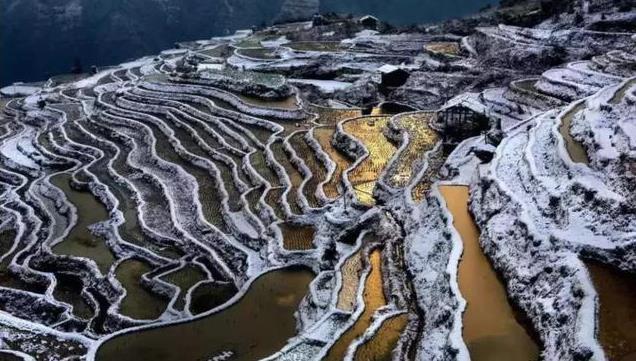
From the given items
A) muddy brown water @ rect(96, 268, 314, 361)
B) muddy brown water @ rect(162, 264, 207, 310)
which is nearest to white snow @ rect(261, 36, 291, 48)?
muddy brown water @ rect(162, 264, 207, 310)

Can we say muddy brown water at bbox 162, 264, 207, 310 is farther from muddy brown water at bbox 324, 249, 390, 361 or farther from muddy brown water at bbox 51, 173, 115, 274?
muddy brown water at bbox 324, 249, 390, 361

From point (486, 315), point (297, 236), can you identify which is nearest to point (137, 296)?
point (297, 236)

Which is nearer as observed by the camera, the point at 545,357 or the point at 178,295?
the point at 545,357

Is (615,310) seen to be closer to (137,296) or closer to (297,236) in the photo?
(297,236)

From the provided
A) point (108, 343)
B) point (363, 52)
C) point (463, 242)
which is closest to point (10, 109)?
point (363, 52)

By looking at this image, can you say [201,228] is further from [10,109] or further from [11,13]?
[11,13]

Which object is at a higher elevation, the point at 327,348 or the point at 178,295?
the point at 327,348

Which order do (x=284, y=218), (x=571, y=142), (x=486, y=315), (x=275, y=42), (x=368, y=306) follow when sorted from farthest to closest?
(x=275, y=42), (x=284, y=218), (x=571, y=142), (x=368, y=306), (x=486, y=315)
